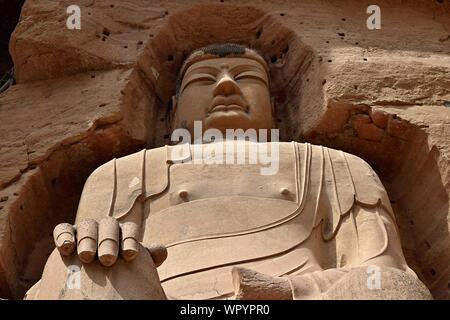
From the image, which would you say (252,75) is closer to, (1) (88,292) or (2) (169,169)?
(2) (169,169)

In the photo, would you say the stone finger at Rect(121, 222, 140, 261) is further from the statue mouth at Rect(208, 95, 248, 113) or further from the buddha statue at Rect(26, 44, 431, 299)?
the statue mouth at Rect(208, 95, 248, 113)

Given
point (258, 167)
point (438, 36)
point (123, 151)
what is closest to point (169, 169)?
point (258, 167)

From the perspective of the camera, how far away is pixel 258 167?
4836mm

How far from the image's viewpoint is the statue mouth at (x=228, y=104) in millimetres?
5422

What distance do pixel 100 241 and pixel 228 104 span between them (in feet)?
7.25

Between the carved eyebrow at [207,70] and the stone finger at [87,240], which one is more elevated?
the stone finger at [87,240]

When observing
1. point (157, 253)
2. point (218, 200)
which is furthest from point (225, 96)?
point (157, 253)

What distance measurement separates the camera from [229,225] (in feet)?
14.3

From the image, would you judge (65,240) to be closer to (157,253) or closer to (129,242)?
(129,242)

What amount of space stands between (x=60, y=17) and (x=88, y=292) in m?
3.35

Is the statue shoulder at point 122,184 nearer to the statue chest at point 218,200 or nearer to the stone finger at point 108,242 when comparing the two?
the statue chest at point 218,200

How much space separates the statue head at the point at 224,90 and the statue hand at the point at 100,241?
199cm

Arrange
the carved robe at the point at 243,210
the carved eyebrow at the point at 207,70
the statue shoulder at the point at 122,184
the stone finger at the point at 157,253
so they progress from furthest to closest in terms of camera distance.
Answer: the carved eyebrow at the point at 207,70, the statue shoulder at the point at 122,184, the carved robe at the point at 243,210, the stone finger at the point at 157,253

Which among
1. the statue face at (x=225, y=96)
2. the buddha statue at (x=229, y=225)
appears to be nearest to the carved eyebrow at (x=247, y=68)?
the statue face at (x=225, y=96)
